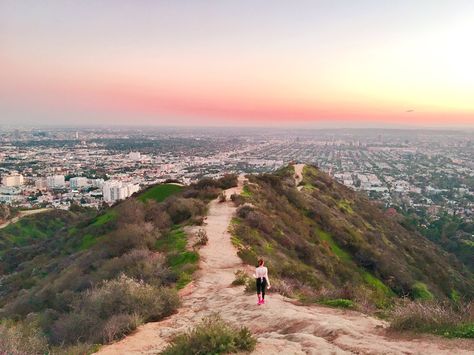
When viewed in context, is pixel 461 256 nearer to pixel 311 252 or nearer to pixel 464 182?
pixel 311 252

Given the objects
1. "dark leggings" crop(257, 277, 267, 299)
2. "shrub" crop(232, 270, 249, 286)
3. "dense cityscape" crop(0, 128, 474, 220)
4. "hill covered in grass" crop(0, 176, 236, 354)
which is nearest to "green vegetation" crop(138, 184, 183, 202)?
"hill covered in grass" crop(0, 176, 236, 354)

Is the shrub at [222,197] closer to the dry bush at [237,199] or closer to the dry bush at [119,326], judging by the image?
the dry bush at [237,199]

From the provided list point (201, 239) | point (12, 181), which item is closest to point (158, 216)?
point (201, 239)

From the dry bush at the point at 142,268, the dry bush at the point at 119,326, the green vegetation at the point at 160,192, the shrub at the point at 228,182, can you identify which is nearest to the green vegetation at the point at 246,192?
the shrub at the point at 228,182

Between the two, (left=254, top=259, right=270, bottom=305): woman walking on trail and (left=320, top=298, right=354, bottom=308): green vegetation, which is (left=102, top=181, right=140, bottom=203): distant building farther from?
(left=320, top=298, right=354, bottom=308): green vegetation

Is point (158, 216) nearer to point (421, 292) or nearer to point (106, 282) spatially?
point (106, 282)
